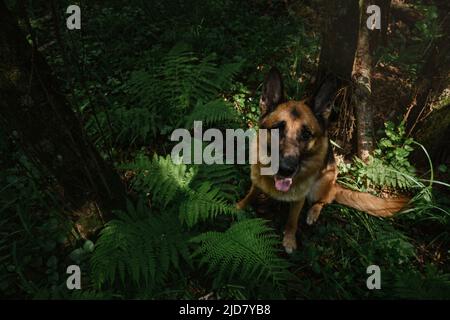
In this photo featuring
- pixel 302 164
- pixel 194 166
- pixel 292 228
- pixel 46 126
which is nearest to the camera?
pixel 46 126

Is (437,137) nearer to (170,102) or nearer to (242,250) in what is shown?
(242,250)

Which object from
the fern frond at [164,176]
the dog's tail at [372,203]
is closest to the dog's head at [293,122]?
the dog's tail at [372,203]

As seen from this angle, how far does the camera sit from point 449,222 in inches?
139

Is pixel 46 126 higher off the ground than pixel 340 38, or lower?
lower

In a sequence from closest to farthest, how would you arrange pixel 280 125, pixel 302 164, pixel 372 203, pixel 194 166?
pixel 280 125
pixel 194 166
pixel 302 164
pixel 372 203

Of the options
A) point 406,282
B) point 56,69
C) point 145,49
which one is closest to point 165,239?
point 406,282

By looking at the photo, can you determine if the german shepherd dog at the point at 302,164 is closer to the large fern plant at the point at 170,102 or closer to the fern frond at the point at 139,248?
the large fern plant at the point at 170,102

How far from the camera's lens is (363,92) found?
4.00 meters

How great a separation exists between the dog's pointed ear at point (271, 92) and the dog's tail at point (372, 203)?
1.28m

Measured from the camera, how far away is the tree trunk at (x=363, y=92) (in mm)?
3957

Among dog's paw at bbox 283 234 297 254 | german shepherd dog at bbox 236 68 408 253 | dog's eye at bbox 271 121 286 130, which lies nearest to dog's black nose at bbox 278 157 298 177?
german shepherd dog at bbox 236 68 408 253

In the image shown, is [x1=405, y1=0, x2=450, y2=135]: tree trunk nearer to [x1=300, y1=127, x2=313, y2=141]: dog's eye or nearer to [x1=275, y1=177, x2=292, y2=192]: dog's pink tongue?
[x1=300, y1=127, x2=313, y2=141]: dog's eye

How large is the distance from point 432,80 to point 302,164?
7.06 feet

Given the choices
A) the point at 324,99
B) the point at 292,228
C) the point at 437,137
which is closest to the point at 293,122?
the point at 324,99
